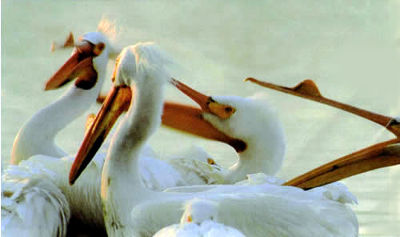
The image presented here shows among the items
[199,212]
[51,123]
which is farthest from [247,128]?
[199,212]

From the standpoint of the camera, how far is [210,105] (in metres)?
2.11

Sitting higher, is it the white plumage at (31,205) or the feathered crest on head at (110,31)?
the feathered crest on head at (110,31)

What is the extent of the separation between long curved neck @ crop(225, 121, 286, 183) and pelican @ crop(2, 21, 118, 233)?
0.42 m

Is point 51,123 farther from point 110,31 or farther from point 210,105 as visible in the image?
point 210,105

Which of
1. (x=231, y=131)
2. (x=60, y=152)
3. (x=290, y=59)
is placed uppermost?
(x=290, y=59)

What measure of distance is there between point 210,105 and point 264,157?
0.22 metres

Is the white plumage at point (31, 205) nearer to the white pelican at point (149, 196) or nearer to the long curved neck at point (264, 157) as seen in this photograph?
the white pelican at point (149, 196)

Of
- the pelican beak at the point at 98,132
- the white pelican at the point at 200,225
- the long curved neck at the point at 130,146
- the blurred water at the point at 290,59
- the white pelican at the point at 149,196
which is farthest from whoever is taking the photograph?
the blurred water at the point at 290,59

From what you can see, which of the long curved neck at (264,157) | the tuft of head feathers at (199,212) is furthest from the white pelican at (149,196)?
the long curved neck at (264,157)

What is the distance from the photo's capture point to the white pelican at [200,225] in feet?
4.23

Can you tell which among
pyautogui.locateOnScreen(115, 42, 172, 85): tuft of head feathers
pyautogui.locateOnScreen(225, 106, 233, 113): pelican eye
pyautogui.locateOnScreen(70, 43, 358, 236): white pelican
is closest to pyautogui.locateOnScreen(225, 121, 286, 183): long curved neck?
pyautogui.locateOnScreen(225, 106, 233, 113): pelican eye

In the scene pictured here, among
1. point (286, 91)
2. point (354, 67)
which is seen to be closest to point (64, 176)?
point (286, 91)

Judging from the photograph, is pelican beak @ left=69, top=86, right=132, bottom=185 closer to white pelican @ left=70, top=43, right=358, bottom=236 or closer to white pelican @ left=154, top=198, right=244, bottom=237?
white pelican @ left=70, top=43, right=358, bottom=236

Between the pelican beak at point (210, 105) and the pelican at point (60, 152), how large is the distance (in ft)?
1.05
